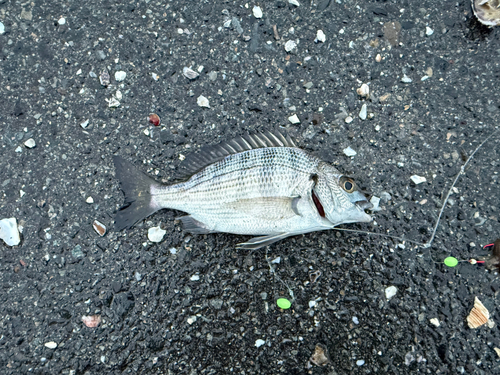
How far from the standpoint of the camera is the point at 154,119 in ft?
9.37

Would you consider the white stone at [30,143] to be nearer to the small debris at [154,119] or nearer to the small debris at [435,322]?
the small debris at [154,119]

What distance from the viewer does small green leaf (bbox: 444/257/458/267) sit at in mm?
2701

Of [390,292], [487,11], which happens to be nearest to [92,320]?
[390,292]

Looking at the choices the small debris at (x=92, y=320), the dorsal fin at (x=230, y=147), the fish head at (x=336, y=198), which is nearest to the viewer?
the fish head at (x=336, y=198)

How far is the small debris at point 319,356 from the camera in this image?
2.68m

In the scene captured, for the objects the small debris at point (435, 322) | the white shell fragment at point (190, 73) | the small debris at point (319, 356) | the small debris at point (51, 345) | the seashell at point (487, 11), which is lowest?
the small debris at point (319, 356)

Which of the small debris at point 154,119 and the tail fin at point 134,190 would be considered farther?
the small debris at point 154,119

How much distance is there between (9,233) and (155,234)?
130 cm

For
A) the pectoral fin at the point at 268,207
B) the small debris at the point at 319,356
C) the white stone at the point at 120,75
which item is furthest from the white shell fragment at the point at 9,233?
the small debris at the point at 319,356

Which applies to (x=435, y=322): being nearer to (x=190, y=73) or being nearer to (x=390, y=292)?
(x=390, y=292)

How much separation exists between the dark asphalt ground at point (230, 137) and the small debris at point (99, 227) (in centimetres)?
5

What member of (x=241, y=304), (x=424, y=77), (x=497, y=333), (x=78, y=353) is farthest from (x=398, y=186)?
(x=78, y=353)

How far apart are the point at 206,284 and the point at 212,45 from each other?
7.07ft

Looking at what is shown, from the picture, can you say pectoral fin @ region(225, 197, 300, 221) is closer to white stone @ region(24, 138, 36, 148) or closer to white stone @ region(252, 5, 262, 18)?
white stone @ region(252, 5, 262, 18)
